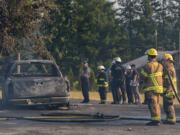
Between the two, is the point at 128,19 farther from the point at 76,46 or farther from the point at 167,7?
the point at 76,46

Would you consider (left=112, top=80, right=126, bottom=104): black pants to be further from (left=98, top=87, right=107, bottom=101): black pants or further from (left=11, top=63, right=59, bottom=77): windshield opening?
(left=11, top=63, right=59, bottom=77): windshield opening

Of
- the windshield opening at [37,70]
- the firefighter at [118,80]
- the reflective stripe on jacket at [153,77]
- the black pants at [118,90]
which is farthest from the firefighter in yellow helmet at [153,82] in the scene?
the black pants at [118,90]

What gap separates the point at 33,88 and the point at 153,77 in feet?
20.1

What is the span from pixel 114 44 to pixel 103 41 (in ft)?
10.6

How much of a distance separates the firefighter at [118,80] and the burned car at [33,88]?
12.2ft

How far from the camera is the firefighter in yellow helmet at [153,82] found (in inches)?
560

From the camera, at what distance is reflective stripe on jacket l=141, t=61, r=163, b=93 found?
14312 millimetres

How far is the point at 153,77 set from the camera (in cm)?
1434

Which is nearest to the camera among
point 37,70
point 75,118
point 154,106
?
point 154,106

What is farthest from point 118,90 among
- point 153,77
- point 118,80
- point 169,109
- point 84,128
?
point 84,128

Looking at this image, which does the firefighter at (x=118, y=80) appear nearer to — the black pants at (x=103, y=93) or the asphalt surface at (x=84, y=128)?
the black pants at (x=103, y=93)

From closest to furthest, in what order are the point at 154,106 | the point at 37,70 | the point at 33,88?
the point at 154,106 < the point at 33,88 < the point at 37,70

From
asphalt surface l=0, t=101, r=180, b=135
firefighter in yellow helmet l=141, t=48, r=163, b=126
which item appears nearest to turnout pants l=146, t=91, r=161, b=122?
firefighter in yellow helmet l=141, t=48, r=163, b=126

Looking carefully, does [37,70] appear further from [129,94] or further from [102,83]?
[129,94]
